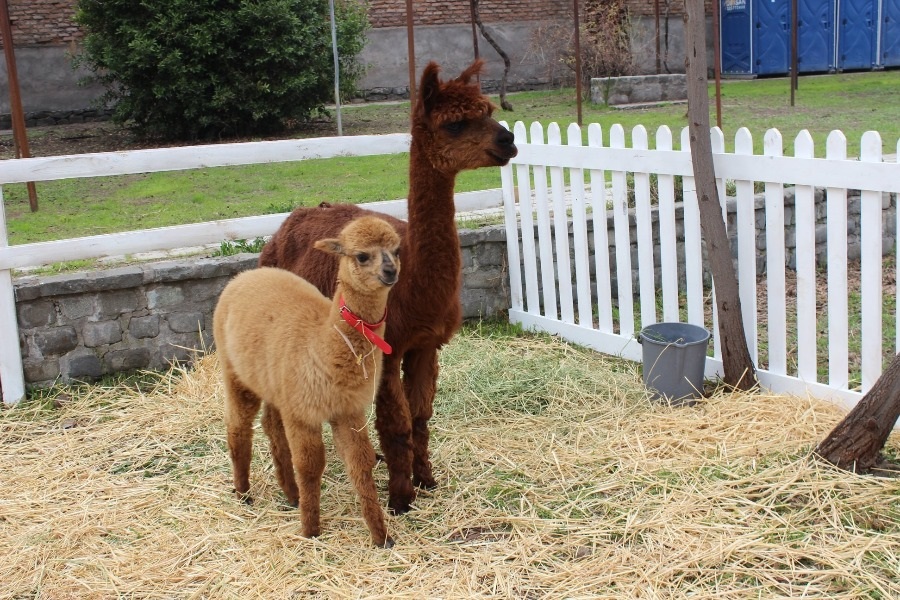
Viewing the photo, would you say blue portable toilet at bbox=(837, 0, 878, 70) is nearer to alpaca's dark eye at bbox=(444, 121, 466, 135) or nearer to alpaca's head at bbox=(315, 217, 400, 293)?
alpaca's dark eye at bbox=(444, 121, 466, 135)

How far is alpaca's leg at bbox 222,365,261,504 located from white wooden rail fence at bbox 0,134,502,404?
2.26m

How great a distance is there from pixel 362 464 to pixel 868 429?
7.45 feet

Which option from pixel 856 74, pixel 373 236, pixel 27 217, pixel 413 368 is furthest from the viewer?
pixel 856 74

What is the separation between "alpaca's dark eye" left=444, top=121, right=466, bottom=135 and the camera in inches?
163

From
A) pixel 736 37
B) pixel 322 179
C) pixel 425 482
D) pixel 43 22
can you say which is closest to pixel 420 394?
pixel 425 482

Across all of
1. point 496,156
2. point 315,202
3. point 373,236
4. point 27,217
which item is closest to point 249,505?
point 373,236

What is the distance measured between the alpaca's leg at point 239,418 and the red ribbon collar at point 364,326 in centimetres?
80

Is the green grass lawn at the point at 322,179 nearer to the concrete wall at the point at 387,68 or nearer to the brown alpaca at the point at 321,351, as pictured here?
the concrete wall at the point at 387,68

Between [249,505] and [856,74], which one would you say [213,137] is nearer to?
[249,505]

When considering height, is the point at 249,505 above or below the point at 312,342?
below

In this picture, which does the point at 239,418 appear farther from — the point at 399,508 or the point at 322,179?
the point at 322,179

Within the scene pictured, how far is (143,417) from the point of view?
18.7 feet

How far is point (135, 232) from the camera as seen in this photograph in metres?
6.35

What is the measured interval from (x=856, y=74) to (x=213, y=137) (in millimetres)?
14858
